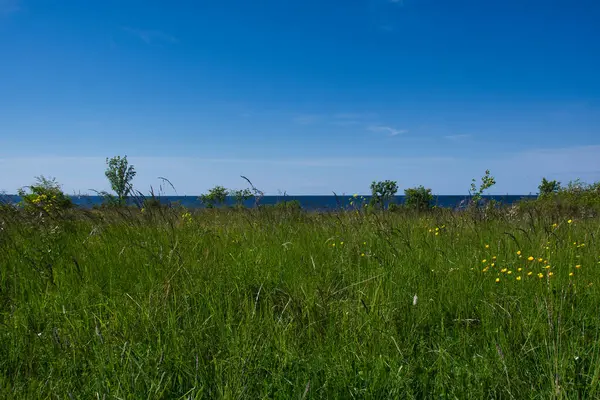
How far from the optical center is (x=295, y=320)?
2.43 meters

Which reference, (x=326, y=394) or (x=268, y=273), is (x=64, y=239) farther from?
(x=326, y=394)

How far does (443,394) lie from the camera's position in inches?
69.5

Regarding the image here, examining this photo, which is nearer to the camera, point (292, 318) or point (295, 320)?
point (292, 318)

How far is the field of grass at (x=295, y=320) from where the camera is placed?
5.92ft

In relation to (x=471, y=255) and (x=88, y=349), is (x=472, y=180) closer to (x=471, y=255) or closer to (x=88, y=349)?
(x=471, y=255)

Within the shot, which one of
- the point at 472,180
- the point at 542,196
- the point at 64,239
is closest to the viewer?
the point at 64,239

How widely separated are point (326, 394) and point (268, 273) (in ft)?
4.58

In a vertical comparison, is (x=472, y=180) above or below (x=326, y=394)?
above

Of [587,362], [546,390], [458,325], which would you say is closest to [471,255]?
[458,325]

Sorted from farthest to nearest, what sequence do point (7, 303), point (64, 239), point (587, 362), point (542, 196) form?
point (542, 196) → point (64, 239) → point (7, 303) → point (587, 362)

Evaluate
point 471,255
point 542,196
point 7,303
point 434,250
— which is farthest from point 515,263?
point 542,196

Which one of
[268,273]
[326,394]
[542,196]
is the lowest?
[326,394]

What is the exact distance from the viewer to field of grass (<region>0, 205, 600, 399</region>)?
1.80 m

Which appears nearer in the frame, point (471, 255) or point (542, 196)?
point (471, 255)
